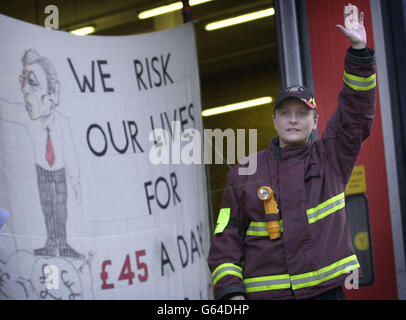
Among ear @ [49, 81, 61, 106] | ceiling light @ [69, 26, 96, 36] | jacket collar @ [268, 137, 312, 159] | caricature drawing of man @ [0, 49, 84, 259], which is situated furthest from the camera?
ceiling light @ [69, 26, 96, 36]

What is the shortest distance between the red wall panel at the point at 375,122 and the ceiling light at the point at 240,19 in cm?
37

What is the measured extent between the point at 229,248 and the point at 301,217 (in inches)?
12.9

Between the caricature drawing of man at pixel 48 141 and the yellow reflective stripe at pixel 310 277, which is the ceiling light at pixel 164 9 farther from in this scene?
the yellow reflective stripe at pixel 310 277

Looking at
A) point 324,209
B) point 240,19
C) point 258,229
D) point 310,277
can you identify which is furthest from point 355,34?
point 240,19

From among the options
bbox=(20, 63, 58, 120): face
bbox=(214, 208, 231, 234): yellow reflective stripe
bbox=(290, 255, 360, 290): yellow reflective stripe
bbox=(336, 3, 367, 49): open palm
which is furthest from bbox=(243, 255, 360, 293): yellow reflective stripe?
bbox=(20, 63, 58, 120): face

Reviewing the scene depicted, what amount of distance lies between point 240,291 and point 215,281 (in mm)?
154

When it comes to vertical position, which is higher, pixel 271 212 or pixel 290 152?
pixel 290 152

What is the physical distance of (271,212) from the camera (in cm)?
324

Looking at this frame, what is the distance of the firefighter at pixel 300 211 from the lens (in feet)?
10.5

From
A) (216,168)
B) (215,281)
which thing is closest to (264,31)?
(216,168)

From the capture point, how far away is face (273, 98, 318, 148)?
339 centimetres

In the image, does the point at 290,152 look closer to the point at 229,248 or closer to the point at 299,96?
the point at 299,96

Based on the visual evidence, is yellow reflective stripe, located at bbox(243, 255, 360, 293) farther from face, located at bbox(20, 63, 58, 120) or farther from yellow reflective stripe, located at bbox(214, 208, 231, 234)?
face, located at bbox(20, 63, 58, 120)
